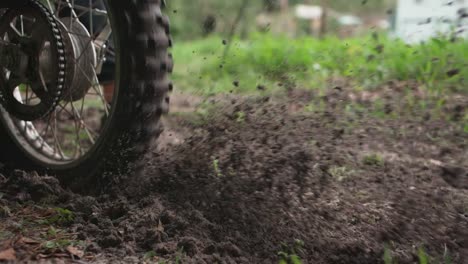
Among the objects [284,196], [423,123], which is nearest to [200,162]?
[284,196]

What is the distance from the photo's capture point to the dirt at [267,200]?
190 centimetres

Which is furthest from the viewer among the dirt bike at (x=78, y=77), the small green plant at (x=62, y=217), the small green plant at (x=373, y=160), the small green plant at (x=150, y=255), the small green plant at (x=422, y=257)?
the small green plant at (x=373, y=160)

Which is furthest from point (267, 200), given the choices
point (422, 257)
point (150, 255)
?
point (422, 257)

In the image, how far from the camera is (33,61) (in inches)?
98.3

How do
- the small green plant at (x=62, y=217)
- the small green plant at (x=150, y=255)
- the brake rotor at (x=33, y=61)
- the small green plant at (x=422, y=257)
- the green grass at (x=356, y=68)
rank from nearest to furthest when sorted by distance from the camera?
the small green plant at (x=422, y=257), the small green plant at (x=150, y=255), the small green plant at (x=62, y=217), the brake rotor at (x=33, y=61), the green grass at (x=356, y=68)

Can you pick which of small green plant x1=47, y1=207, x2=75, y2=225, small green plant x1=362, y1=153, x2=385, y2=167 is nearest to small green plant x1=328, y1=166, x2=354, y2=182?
small green plant x1=362, y1=153, x2=385, y2=167

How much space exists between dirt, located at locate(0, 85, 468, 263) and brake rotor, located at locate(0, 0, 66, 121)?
0.29m

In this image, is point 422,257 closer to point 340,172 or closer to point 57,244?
point 340,172

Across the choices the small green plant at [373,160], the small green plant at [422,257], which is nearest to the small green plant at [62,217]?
the small green plant at [422,257]

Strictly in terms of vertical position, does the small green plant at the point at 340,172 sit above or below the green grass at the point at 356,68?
below

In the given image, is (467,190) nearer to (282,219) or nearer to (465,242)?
(465,242)

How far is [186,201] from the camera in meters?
2.21

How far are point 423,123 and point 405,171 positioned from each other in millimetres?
643

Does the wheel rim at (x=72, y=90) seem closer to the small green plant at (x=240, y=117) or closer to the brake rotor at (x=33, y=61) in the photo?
the brake rotor at (x=33, y=61)
